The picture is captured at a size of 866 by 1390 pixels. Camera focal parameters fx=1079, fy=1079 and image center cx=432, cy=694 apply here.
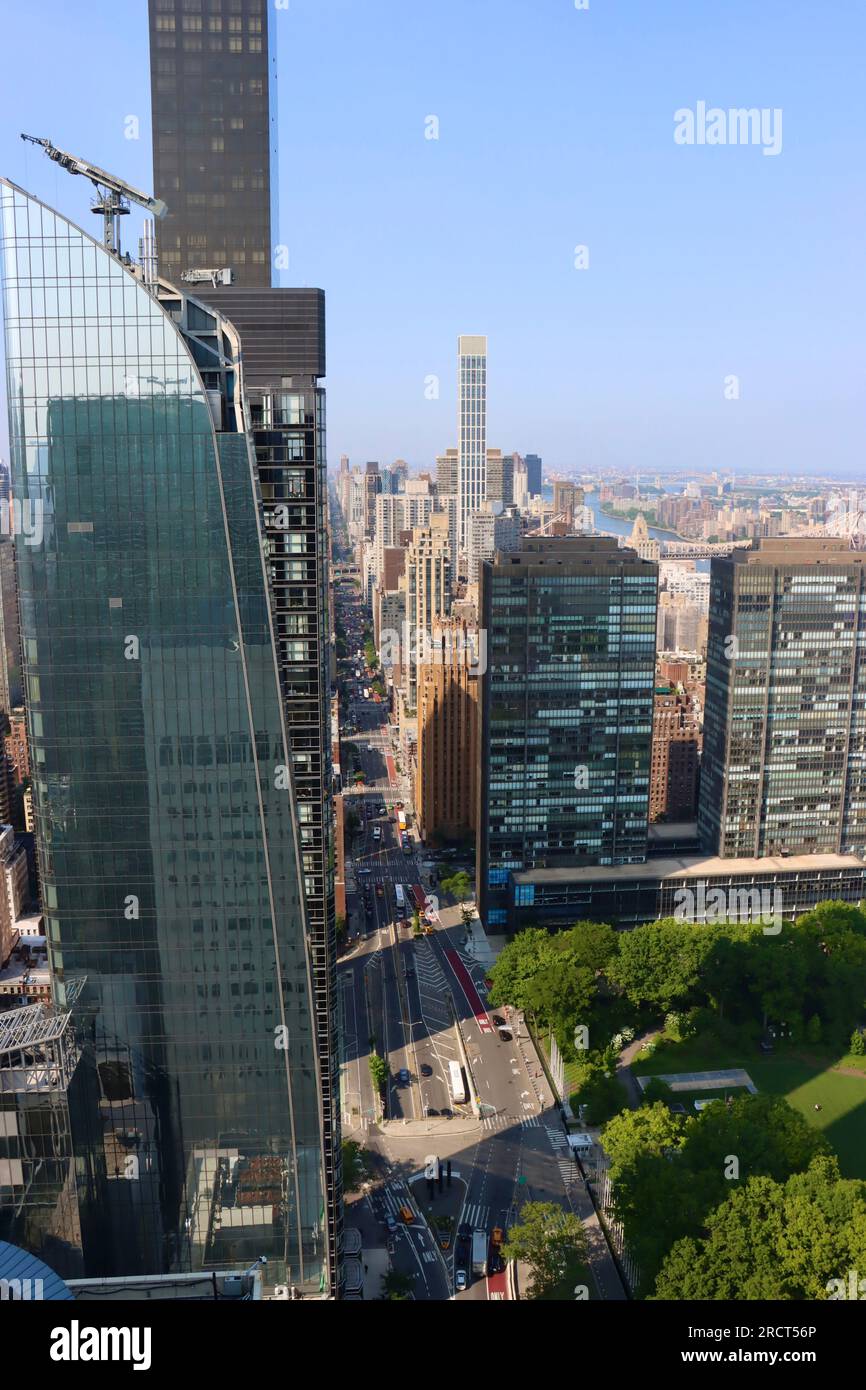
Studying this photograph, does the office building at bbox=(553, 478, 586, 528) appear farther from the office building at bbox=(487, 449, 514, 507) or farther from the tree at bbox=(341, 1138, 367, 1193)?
the tree at bbox=(341, 1138, 367, 1193)

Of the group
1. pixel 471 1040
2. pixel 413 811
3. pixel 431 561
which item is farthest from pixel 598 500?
pixel 471 1040

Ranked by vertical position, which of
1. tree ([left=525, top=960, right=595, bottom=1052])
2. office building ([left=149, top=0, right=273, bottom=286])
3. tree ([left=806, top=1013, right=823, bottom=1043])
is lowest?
tree ([left=806, top=1013, right=823, bottom=1043])

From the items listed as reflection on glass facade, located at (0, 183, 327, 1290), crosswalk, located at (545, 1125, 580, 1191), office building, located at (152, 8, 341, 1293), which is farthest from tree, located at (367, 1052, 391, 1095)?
reflection on glass facade, located at (0, 183, 327, 1290)

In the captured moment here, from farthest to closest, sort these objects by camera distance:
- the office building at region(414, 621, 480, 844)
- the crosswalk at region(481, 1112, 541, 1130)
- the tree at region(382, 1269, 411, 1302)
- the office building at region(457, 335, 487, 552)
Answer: the office building at region(457, 335, 487, 552) < the office building at region(414, 621, 480, 844) < the crosswalk at region(481, 1112, 541, 1130) < the tree at region(382, 1269, 411, 1302)

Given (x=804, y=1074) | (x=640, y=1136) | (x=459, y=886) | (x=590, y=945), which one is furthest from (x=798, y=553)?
(x=640, y=1136)

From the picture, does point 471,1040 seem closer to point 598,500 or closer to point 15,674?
point 15,674
